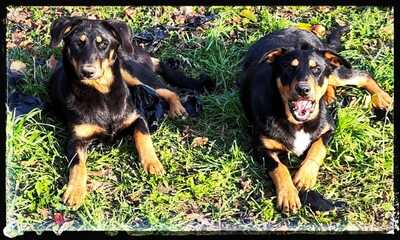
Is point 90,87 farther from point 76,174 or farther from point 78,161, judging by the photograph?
point 76,174

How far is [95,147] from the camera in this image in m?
5.49

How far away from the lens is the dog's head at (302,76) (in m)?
4.74

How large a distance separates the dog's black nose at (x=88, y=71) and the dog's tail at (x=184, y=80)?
4.96 ft

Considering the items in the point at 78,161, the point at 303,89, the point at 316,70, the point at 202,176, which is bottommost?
the point at 202,176

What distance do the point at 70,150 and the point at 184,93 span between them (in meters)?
1.44

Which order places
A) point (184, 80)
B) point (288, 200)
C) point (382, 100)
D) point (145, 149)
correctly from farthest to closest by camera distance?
point (184, 80)
point (382, 100)
point (145, 149)
point (288, 200)

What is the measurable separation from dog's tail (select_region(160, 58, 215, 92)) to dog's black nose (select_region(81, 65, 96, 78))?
1510 millimetres

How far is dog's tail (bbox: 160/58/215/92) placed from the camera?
6129 millimetres

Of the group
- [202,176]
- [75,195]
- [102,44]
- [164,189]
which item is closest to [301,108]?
[202,176]

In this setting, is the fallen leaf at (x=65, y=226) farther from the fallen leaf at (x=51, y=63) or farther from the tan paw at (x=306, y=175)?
the fallen leaf at (x=51, y=63)

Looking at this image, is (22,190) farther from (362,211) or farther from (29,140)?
(362,211)

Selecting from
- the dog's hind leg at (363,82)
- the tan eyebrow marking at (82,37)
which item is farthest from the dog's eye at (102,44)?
the dog's hind leg at (363,82)

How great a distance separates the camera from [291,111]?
16.5 ft

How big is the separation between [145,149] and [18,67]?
6.58ft
